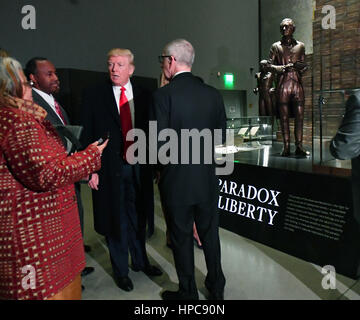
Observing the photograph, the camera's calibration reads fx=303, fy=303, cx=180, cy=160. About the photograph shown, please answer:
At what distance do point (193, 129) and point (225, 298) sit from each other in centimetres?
119

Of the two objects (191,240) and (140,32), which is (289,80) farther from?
(140,32)

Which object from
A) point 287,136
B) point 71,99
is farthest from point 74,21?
point 287,136

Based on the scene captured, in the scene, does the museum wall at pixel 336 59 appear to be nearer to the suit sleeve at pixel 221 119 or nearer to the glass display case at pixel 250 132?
the glass display case at pixel 250 132

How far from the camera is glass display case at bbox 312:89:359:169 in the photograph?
2871mm

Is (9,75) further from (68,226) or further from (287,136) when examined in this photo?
(287,136)

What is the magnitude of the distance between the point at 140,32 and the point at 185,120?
6.53 metres

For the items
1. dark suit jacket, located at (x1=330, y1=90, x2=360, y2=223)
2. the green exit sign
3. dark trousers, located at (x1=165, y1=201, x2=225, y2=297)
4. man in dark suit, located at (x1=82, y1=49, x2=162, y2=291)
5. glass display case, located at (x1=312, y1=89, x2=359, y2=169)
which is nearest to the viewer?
dark suit jacket, located at (x1=330, y1=90, x2=360, y2=223)

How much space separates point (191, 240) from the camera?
1.84m

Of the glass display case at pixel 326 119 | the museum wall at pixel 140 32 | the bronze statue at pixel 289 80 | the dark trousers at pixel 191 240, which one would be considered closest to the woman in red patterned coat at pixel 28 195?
the dark trousers at pixel 191 240

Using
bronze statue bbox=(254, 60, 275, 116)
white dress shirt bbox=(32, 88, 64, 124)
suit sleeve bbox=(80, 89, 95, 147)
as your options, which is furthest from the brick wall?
white dress shirt bbox=(32, 88, 64, 124)

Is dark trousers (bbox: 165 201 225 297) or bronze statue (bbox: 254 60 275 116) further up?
bronze statue (bbox: 254 60 275 116)

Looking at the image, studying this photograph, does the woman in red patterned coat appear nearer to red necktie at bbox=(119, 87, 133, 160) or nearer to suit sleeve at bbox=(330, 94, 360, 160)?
red necktie at bbox=(119, 87, 133, 160)

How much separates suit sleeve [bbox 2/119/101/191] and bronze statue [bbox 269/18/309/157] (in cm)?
341

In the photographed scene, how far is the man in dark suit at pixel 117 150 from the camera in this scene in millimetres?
2104
